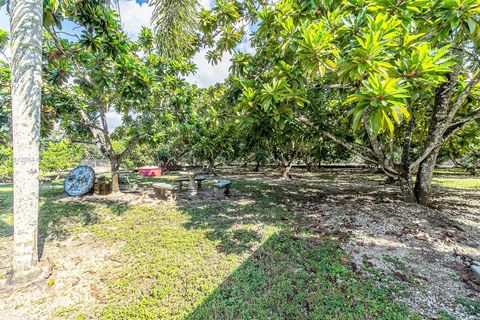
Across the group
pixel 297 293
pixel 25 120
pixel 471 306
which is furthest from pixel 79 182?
pixel 471 306

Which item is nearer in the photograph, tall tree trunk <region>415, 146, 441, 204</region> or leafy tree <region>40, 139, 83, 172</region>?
tall tree trunk <region>415, 146, 441, 204</region>

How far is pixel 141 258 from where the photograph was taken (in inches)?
122

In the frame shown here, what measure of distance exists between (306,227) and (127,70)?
497cm

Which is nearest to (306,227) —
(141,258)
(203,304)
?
(203,304)

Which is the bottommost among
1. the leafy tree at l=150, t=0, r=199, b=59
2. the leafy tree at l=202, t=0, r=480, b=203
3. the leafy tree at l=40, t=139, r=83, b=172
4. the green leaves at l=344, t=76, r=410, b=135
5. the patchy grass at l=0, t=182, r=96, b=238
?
the patchy grass at l=0, t=182, r=96, b=238

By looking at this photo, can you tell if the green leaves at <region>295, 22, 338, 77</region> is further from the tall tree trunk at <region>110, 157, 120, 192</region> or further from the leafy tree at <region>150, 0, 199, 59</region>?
Result: the tall tree trunk at <region>110, 157, 120, 192</region>

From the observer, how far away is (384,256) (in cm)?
309

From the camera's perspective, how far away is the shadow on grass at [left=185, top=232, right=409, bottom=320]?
207 cm

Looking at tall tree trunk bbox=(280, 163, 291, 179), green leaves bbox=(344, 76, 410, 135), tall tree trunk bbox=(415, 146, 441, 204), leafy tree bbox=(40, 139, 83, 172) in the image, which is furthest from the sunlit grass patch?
tall tree trunk bbox=(280, 163, 291, 179)

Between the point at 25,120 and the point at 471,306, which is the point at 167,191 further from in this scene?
the point at 471,306

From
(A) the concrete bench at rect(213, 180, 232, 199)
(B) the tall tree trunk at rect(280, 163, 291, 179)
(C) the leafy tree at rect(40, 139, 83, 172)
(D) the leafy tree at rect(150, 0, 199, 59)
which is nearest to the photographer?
(D) the leafy tree at rect(150, 0, 199, 59)

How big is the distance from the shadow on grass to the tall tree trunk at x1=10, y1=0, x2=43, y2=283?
89.0 inches

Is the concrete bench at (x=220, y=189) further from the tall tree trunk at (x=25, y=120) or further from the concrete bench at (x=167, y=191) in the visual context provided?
the tall tree trunk at (x=25, y=120)

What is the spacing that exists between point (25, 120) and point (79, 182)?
5.69 m
